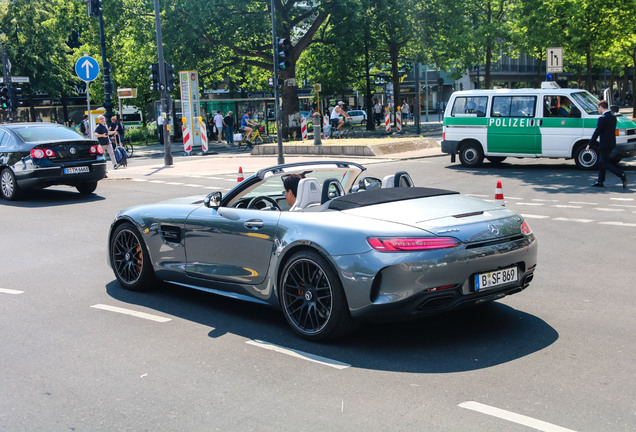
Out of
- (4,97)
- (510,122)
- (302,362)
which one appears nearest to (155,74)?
(510,122)

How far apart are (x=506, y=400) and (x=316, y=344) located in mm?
1617

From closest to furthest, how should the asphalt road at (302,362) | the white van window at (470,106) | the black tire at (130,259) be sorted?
the asphalt road at (302,362) → the black tire at (130,259) → the white van window at (470,106)

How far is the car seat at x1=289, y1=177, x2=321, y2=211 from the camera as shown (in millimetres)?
5980

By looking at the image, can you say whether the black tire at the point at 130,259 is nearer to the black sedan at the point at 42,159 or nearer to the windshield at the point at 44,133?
the black sedan at the point at 42,159

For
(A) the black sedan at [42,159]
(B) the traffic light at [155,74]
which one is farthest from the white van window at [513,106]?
(B) the traffic light at [155,74]

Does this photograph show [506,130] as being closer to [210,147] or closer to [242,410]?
[242,410]

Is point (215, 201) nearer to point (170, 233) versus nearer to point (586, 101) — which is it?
point (170, 233)

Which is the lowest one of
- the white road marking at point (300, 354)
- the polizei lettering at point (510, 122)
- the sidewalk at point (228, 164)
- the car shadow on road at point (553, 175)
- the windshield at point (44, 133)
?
the car shadow on road at point (553, 175)

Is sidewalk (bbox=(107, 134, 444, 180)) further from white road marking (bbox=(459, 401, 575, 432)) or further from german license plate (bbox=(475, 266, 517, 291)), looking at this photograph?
white road marking (bbox=(459, 401, 575, 432))

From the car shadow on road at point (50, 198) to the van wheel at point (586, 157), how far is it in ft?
38.0

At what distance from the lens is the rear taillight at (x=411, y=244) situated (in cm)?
493

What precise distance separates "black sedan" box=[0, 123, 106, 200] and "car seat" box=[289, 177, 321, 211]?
10.1 metres

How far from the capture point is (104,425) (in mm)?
3959

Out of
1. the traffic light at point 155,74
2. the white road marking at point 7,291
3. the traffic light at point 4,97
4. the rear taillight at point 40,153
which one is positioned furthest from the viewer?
the traffic light at point 4,97
